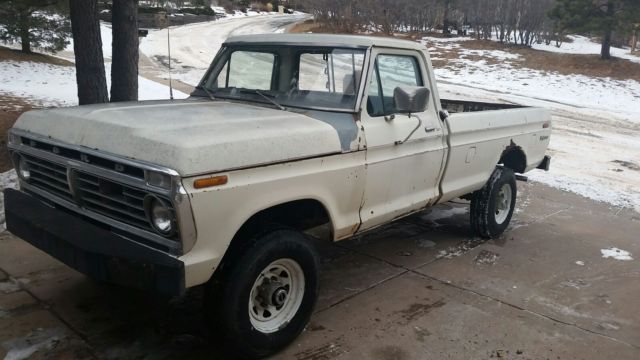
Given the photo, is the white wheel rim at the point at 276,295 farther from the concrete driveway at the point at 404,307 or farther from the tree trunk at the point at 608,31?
the tree trunk at the point at 608,31

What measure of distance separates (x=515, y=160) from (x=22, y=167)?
15.9 feet

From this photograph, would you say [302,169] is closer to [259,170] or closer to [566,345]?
[259,170]

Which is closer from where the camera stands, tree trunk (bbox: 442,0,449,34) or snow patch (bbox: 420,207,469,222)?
snow patch (bbox: 420,207,469,222)

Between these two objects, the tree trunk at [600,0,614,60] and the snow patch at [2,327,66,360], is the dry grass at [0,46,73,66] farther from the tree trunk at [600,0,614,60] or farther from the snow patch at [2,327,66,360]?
the tree trunk at [600,0,614,60]

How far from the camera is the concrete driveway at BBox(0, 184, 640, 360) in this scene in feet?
12.0

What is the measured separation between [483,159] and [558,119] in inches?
405

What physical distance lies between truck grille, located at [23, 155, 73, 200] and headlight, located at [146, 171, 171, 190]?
2.81 ft

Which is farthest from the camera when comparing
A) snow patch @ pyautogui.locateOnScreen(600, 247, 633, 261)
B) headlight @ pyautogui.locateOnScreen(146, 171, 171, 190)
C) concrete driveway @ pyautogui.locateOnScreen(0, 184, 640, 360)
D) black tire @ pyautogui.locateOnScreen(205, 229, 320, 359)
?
snow patch @ pyautogui.locateOnScreen(600, 247, 633, 261)

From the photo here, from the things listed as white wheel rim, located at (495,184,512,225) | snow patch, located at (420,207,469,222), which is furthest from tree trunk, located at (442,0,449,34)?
white wheel rim, located at (495,184,512,225)

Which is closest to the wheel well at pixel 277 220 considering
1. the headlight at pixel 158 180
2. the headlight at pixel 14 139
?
the headlight at pixel 158 180

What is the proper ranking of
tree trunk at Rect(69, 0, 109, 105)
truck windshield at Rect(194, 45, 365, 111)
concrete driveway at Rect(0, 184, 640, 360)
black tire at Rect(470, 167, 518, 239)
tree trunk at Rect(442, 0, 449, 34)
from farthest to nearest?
1. tree trunk at Rect(442, 0, 449, 34)
2. tree trunk at Rect(69, 0, 109, 105)
3. black tire at Rect(470, 167, 518, 239)
4. truck windshield at Rect(194, 45, 365, 111)
5. concrete driveway at Rect(0, 184, 640, 360)

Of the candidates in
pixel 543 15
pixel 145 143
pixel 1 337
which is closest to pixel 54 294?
pixel 1 337

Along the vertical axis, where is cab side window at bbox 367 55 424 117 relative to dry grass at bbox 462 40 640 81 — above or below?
above

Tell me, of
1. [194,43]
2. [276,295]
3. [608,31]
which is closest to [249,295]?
[276,295]
